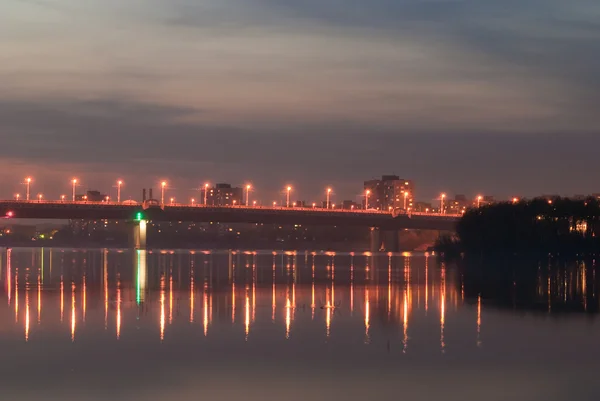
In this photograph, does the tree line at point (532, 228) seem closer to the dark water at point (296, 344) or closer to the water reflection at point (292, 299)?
the water reflection at point (292, 299)

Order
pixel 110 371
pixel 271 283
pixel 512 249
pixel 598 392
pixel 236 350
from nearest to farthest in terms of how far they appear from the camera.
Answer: pixel 598 392, pixel 110 371, pixel 236 350, pixel 271 283, pixel 512 249

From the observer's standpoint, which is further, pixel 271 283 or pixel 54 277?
pixel 54 277

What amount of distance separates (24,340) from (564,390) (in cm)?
1935

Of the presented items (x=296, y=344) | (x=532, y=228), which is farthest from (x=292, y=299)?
(x=532, y=228)

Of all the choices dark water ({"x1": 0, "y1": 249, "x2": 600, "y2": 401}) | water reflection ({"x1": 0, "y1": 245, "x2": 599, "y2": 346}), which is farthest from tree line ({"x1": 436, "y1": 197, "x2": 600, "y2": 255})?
dark water ({"x1": 0, "y1": 249, "x2": 600, "y2": 401})

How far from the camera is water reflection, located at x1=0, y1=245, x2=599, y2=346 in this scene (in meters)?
44.7

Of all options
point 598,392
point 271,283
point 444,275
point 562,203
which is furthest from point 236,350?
point 562,203

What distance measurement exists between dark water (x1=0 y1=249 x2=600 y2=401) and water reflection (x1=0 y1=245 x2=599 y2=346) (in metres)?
0.12

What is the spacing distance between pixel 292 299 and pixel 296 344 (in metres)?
21.3

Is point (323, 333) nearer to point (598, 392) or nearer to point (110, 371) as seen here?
point (110, 371)

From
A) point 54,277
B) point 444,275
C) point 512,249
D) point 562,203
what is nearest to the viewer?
point 54,277

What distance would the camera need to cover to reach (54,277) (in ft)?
277

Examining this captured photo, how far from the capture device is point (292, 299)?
6003 centimetres

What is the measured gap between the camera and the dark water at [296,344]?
29.8m
